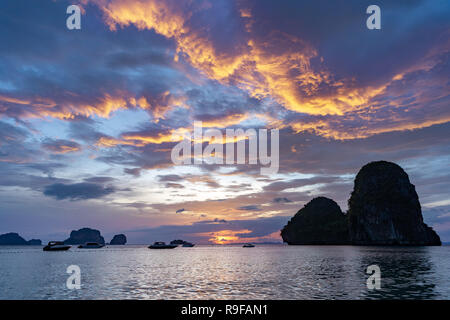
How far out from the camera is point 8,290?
42281mm

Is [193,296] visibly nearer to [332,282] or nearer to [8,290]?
[332,282]

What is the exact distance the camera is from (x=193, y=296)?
35188mm
